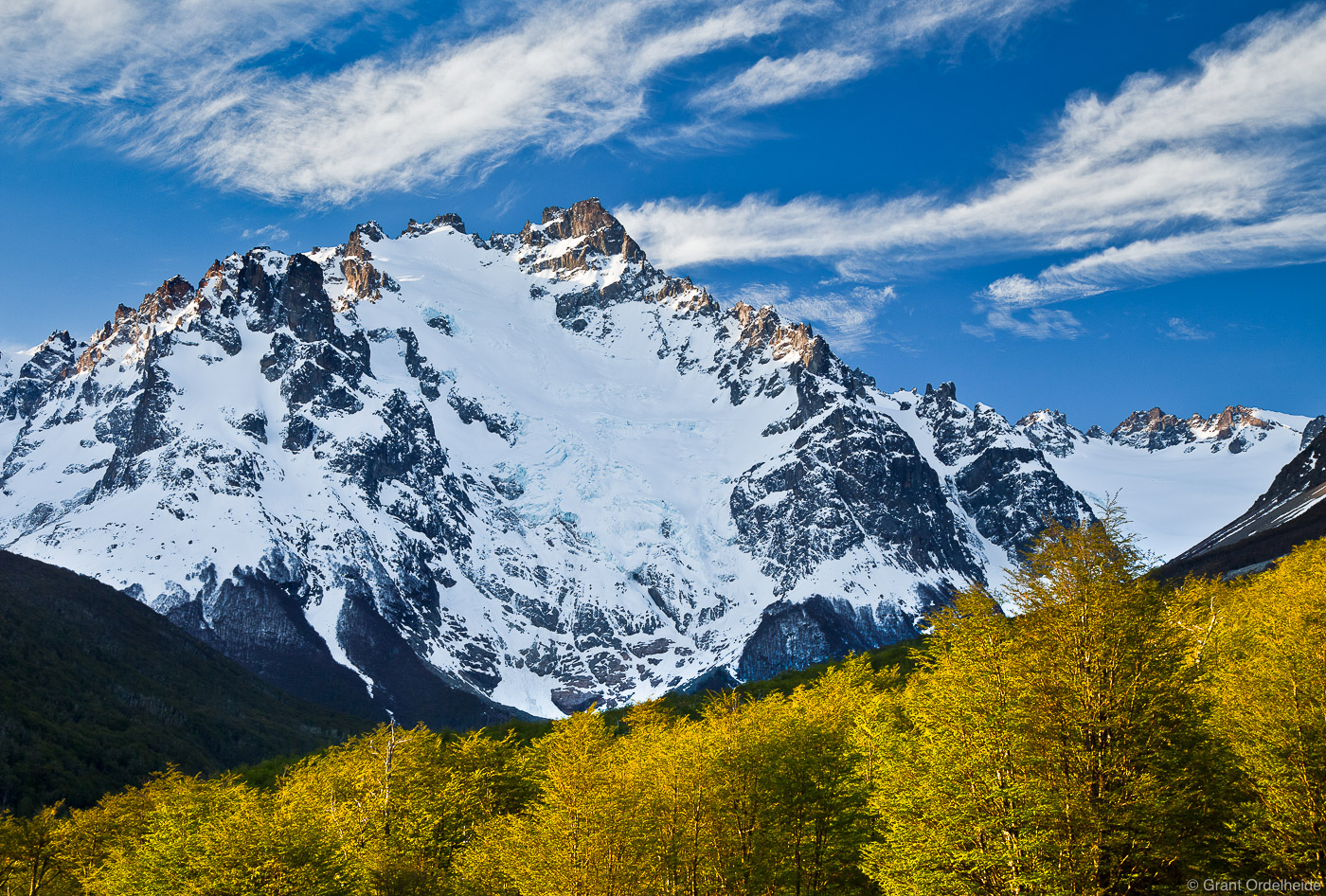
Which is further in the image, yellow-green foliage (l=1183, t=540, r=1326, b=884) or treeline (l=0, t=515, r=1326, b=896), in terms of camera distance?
yellow-green foliage (l=1183, t=540, r=1326, b=884)

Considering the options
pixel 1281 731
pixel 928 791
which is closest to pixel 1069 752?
pixel 928 791

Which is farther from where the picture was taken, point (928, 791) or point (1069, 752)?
point (928, 791)

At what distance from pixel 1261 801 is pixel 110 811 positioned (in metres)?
79.5

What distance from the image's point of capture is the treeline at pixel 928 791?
28.4 metres

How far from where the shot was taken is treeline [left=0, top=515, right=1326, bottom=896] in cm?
2844

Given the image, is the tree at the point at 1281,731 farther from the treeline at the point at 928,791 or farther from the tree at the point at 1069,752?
the tree at the point at 1069,752

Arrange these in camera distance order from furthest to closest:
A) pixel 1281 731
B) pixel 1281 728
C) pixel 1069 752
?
pixel 1281 728 → pixel 1281 731 → pixel 1069 752

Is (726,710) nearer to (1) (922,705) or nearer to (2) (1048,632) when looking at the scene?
(1) (922,705)

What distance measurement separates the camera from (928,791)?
30.7m

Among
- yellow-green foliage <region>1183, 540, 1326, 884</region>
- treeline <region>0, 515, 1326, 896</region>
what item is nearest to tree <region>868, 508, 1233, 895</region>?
treeline <region>0, 515, 1326, 896</region>

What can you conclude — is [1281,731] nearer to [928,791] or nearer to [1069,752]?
[1069,752]

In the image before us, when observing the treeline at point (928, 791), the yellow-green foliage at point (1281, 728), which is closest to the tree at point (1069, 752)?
the treeline at point (928, 791)

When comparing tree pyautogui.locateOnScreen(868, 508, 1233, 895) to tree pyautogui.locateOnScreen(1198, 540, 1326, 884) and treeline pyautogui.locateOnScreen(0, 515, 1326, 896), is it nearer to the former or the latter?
treeline pyautogui.locateOnScreen(0, 515, 1326, 896)

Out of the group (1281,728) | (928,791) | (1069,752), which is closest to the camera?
(1069,752)
